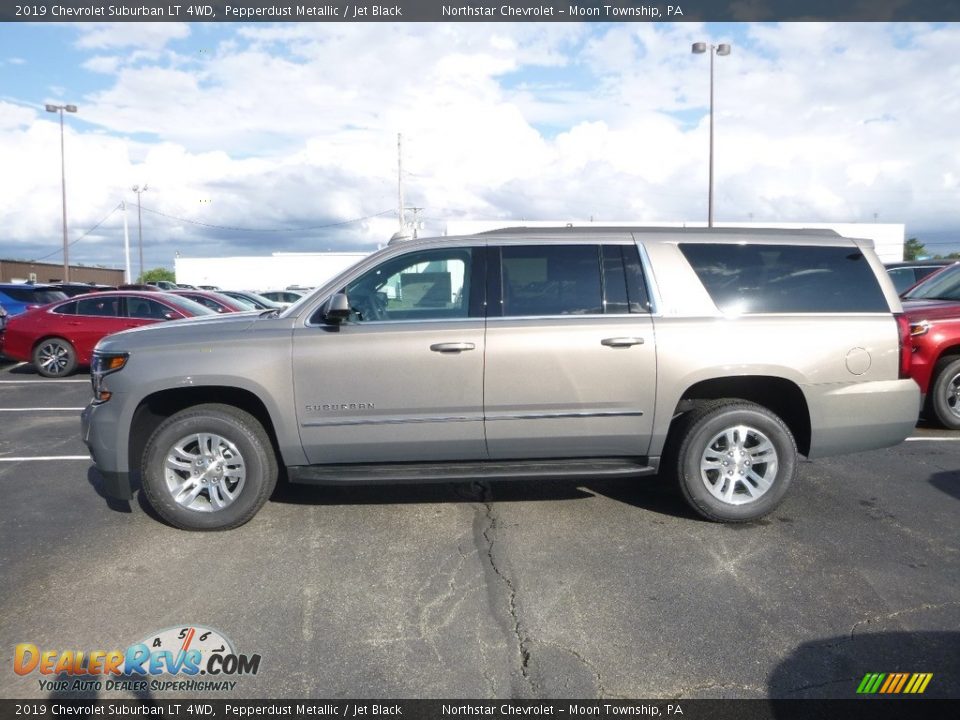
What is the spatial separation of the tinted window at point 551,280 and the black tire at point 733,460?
3.55 feet

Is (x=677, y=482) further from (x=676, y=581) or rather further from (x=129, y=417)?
(x=129, y=417)

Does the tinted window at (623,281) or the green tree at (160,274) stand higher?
the green tree at (160,274)

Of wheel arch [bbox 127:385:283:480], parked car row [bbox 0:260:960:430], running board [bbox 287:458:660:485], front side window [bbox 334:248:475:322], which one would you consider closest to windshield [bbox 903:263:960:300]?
parked car row [bbox 0:260:960:430]

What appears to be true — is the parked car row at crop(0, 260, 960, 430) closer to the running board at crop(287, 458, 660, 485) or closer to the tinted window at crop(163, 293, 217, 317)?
the tinted window at crop(163, 293, 217, 317)

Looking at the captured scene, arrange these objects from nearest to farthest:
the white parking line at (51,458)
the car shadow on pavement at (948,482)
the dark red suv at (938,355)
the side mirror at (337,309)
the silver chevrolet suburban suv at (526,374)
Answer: the side mirror at (337,309), the silver chevrolet suburban suv at (526,374), the car shadow on pavement at (948,482), the white parking line at (51,458), the dark red suv at (938,355)

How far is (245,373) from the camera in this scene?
4.60 meters

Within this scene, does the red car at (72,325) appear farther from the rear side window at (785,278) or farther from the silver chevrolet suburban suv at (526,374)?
the rear side window at (785,278)

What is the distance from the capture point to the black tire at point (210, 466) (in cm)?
466

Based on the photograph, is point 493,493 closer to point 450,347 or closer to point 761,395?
point 450,347

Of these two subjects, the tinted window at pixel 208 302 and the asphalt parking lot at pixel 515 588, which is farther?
the tinted window at pixel 208 302

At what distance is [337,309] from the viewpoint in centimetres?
451

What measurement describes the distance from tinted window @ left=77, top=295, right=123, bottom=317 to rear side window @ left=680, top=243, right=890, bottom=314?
10731 mm

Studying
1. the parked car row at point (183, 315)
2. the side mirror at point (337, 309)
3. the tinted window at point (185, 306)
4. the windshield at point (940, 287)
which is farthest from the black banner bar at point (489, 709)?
the tinted window at point (185, 306)

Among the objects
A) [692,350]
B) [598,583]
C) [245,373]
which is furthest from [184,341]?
[692,350]
